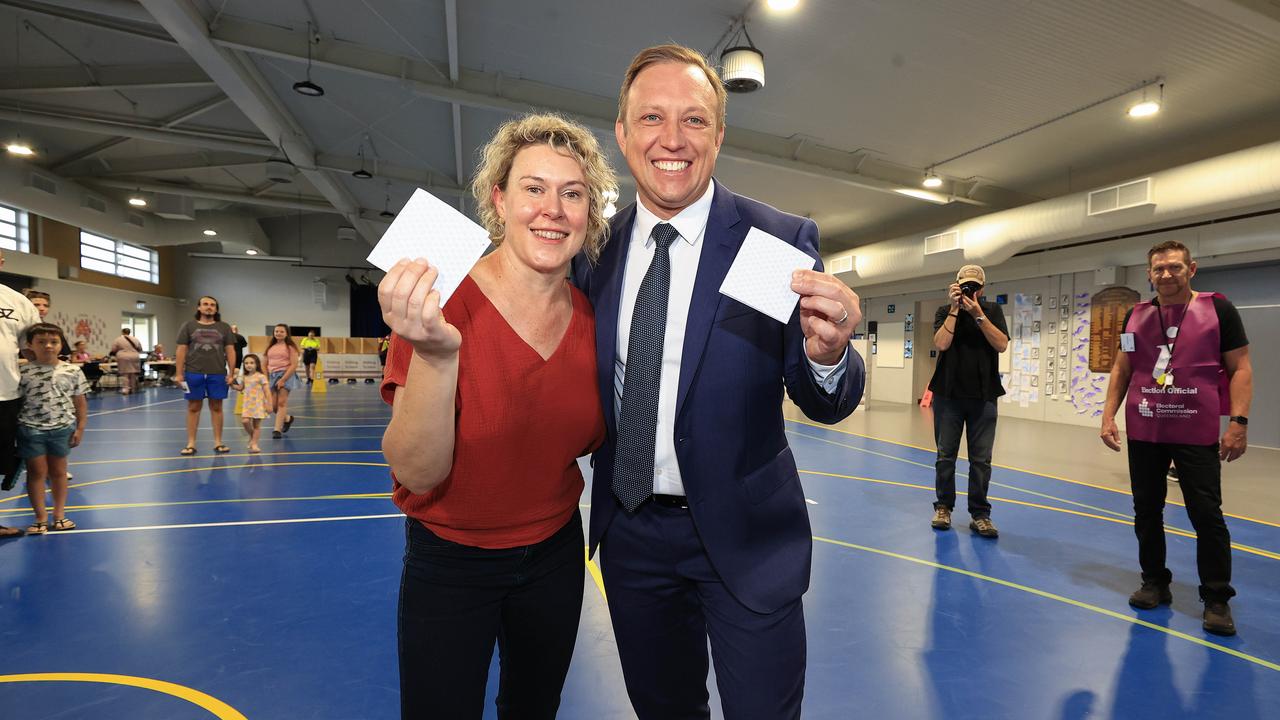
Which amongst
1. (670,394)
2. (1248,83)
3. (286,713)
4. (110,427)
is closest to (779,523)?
(670,394)

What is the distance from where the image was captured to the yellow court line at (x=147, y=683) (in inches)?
93.0

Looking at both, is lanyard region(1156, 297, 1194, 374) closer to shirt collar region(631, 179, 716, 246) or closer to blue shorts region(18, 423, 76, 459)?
shirt collar region(631, 179, 716, 246)

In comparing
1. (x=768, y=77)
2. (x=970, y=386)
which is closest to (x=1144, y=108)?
(x=768, y=77)

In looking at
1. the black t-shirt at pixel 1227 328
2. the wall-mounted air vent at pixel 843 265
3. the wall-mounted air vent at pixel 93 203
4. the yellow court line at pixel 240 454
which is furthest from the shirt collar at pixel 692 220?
the wall-mounted air vent at pixel 93 203

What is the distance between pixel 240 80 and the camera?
27.1ft

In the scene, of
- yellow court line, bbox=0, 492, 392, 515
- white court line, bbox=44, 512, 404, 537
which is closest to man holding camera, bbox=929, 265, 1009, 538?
white court line, bbox=44, 512, 404, 537

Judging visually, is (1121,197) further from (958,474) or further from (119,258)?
(119,258)

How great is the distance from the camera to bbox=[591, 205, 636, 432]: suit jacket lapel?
4.79 feet

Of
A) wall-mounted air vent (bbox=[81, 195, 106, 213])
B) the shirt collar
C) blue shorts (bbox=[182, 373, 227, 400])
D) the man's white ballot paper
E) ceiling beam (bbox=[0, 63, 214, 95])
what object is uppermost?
ceiling beam (bbox=[0, 63, 214, 95])

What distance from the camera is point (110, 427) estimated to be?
31.6 ft

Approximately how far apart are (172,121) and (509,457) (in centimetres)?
1484

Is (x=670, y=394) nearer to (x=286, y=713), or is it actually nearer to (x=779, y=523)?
(x=779, y=523)

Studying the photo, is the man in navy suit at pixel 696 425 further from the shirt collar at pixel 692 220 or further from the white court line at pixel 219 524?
the white court line at pixel 219 524

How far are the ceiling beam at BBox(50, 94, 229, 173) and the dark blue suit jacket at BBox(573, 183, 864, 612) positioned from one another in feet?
43.4
